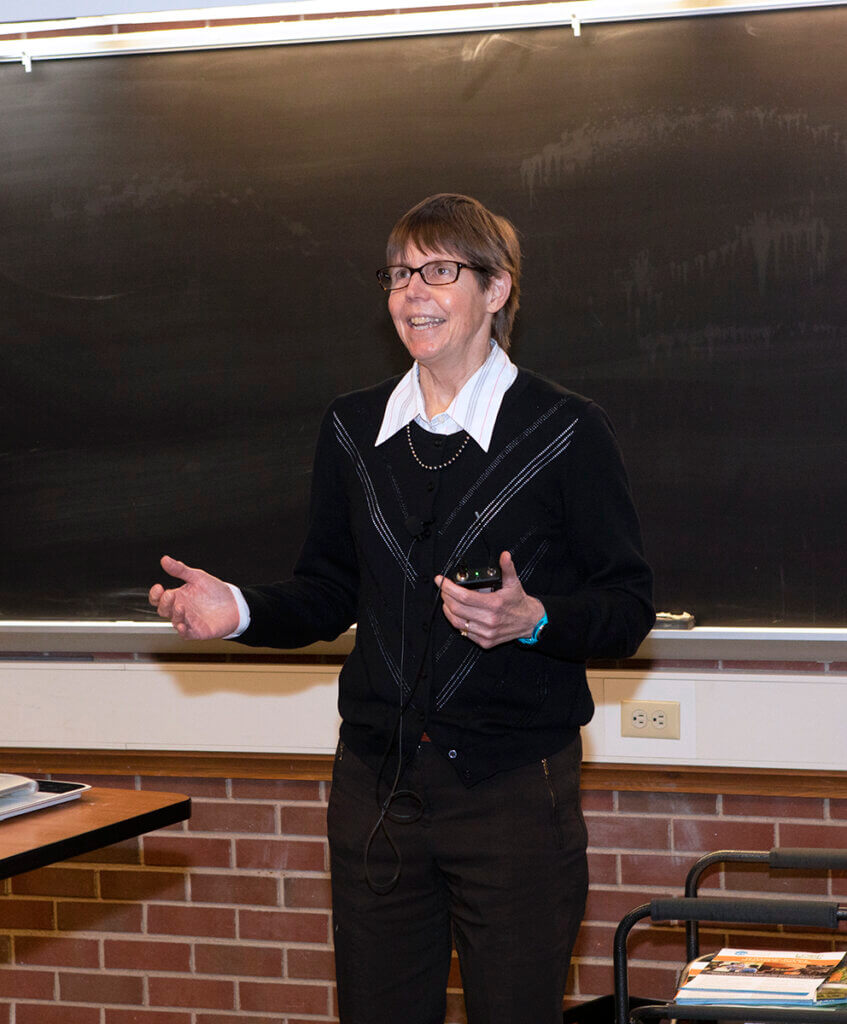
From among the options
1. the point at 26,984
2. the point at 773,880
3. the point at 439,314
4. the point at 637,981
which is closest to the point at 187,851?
the point at 26,984

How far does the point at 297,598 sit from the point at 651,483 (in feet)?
3.20

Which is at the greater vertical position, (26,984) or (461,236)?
(461,236)

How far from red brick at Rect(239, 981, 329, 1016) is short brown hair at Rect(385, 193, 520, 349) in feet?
5.93

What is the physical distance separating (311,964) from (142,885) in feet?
1.48

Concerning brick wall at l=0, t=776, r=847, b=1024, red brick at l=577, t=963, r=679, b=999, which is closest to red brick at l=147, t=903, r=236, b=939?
brick wall at l=0, t=776, r=847, b=1024

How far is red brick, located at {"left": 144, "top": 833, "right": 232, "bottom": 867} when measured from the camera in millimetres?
2939

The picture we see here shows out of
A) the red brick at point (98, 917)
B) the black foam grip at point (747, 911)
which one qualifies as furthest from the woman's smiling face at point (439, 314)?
the red brick at point (98, 917)

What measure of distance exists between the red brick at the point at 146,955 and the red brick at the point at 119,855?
190mm

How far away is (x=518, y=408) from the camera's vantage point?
5.98ft

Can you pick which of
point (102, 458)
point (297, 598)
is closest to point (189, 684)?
point (102, 458)

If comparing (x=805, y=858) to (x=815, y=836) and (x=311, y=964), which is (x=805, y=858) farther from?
(x=311, y=964)

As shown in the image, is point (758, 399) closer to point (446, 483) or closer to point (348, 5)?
point (446, 483)

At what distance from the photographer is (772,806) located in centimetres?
264

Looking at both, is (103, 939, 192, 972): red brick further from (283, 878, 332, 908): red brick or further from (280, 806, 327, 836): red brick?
(280, 806, 327, 836): red brick
